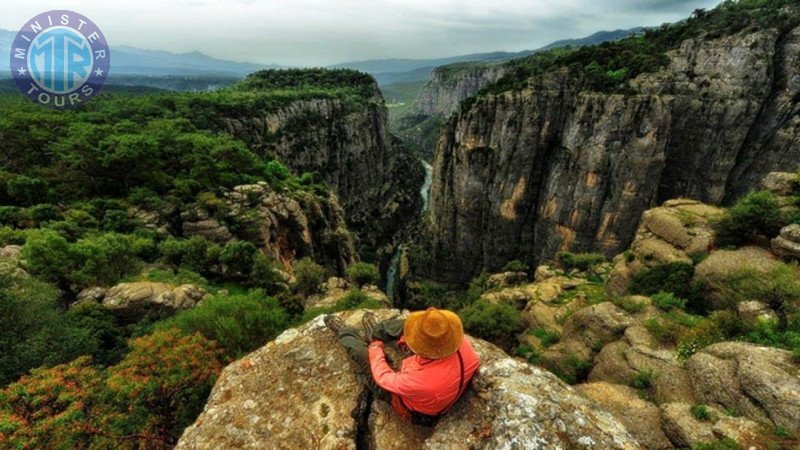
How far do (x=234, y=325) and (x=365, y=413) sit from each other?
746 centimetres

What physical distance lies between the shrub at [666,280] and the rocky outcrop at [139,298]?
901 inches

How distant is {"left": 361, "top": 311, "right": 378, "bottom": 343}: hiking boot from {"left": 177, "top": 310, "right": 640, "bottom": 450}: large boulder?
2.05ft

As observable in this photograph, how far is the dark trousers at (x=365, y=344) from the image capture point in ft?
22.4

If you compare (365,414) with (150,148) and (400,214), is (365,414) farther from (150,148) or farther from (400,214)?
(400,214)

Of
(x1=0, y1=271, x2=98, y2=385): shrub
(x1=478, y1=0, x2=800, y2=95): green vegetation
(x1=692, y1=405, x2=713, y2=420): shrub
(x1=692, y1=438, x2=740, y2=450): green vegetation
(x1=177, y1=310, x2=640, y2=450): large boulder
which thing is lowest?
(x1=0, y1=271, x2=98, y2=385): shrub

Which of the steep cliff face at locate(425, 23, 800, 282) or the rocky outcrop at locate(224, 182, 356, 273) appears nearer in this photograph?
the rocky outcrop at locate(224, 182, 356, 273)

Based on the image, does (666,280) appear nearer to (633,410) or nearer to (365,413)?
(633,410)

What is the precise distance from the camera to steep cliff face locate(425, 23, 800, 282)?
5481 centimetres

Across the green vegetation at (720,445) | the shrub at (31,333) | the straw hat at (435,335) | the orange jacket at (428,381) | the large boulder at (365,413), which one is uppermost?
the straw hat at (435,335)

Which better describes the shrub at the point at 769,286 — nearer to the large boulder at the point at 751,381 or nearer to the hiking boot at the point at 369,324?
the large boulder at the point at 751,381

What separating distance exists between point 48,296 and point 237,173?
89.6ft

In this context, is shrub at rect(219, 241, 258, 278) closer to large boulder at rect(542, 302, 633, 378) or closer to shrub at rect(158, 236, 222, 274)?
shrub at rect(158, 236, 222, 274)

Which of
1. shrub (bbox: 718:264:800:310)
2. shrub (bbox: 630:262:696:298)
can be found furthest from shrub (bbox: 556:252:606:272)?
shrub (bbox: 718:264:800:310)

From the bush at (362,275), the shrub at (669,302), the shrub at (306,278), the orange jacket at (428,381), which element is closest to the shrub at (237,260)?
the shrub at (306,278)
